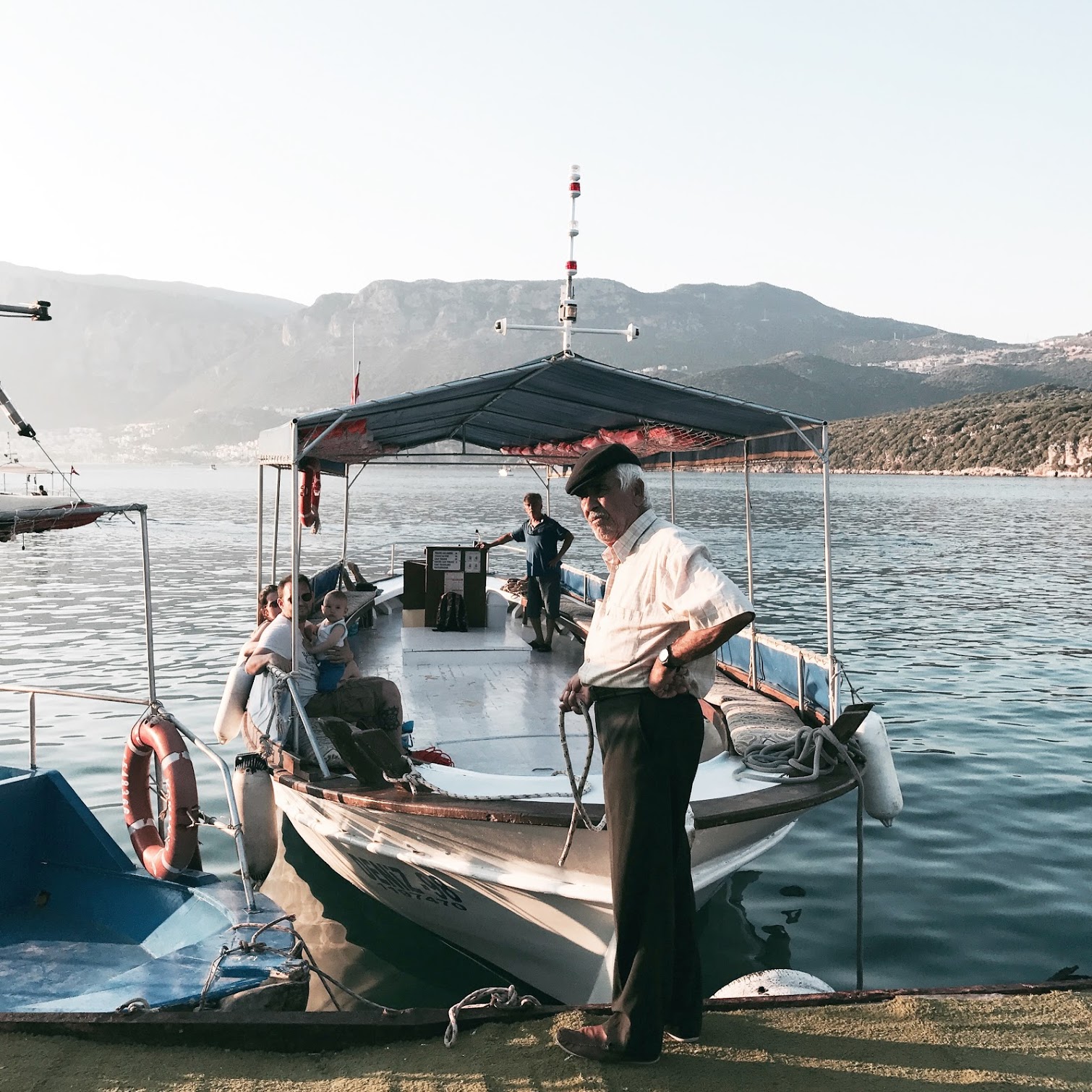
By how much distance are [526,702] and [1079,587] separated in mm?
23527

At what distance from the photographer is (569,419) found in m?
10.3

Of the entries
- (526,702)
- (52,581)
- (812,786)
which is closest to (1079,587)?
(526,702)

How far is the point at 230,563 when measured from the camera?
34000mm

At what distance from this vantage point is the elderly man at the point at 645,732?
10.3 ft

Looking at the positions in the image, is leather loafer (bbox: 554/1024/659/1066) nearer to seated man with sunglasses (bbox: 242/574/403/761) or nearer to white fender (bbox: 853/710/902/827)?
white fender (bbox: 853/710/902/827)

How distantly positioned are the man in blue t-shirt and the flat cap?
719 cm

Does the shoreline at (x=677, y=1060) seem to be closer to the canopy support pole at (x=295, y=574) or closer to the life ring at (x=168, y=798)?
the life ring at (x=168, y=798)

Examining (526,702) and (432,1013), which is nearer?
(432,1013)

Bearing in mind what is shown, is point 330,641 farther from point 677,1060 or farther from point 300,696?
point 677,1060

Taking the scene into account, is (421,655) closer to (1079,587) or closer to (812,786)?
(812,786)

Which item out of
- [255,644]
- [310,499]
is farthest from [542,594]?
[255,644]

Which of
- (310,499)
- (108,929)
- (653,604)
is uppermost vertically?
(310,499)

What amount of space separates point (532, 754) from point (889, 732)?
707 centimetres

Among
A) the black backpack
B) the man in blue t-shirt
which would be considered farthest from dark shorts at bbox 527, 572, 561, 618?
the black backpack
